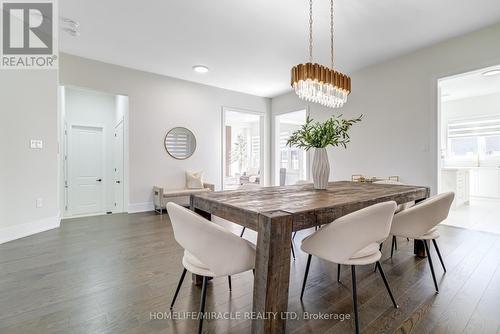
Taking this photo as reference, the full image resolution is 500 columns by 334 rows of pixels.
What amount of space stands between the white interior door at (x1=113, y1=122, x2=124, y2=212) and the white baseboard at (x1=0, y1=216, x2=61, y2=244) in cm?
151

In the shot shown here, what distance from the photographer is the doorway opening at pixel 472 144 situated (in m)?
5.02

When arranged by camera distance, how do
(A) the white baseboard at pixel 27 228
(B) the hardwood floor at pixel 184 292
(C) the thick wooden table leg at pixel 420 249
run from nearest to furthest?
(B) the hardwood floor at pixel 184 292, (C) the thick wooden table leg at pixel 420 249, (A) the white baseboard at pixel 27 228

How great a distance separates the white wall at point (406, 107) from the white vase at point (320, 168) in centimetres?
241

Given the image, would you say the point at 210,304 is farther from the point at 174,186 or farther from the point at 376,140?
the point at 376,140

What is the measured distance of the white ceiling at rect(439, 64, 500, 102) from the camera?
457 centimetres

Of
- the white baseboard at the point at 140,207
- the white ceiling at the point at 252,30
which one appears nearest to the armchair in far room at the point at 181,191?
the white baseboard at the point at 140,207

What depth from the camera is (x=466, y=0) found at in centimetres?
253

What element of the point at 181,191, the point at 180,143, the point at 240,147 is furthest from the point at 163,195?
the point at 240,147

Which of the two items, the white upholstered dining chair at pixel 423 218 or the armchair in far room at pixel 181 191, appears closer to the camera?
the white upholstered dining chair at pixel 423 218

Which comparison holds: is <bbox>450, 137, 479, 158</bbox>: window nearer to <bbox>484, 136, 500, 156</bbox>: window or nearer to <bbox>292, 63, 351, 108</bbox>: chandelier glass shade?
<bbox>484, 136, 500, 156</bbox>: window

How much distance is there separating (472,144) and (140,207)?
8.14 metres

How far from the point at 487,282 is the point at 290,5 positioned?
10.5 ft

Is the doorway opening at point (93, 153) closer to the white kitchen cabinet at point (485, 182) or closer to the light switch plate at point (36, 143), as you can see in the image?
the light switch plate at point (36, 143)


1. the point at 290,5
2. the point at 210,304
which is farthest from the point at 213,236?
the point at 290,5
